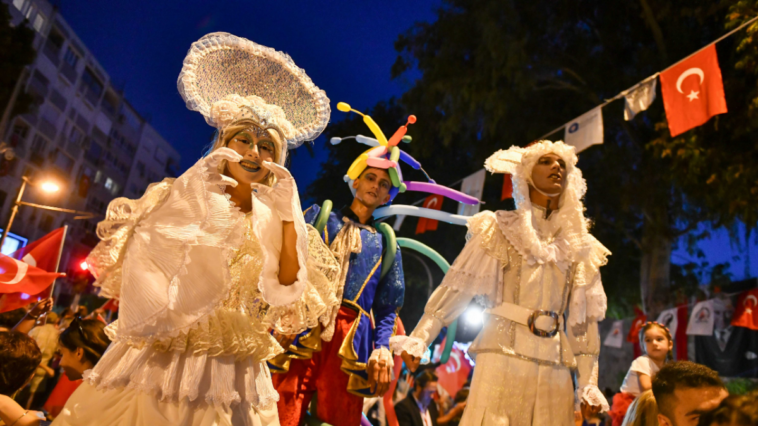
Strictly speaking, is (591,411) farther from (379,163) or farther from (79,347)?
(79,347)

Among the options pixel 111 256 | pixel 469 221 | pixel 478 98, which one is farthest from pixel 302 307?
pixel 478 98

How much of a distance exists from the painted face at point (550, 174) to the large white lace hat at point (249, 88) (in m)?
1.38

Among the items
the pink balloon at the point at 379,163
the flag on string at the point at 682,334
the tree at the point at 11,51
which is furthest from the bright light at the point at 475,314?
the tree at the point at 11,51

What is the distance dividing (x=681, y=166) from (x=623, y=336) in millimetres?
5912

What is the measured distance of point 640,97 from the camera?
659cm

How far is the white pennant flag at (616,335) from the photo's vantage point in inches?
488

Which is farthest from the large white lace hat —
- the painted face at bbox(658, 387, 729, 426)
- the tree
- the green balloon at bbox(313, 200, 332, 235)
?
the tree

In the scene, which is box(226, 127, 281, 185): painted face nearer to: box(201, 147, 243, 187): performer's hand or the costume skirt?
box(201, 147, 243, 187): performer's hand

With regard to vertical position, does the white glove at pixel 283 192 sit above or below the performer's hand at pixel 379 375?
above

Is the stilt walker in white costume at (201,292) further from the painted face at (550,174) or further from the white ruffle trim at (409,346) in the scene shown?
the painted face at (550,174)

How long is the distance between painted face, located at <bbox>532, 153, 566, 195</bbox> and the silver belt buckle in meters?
0.77

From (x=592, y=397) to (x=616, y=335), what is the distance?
440 inches

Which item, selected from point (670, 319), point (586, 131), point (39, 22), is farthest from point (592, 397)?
point (39, 22)

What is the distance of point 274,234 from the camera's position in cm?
184
